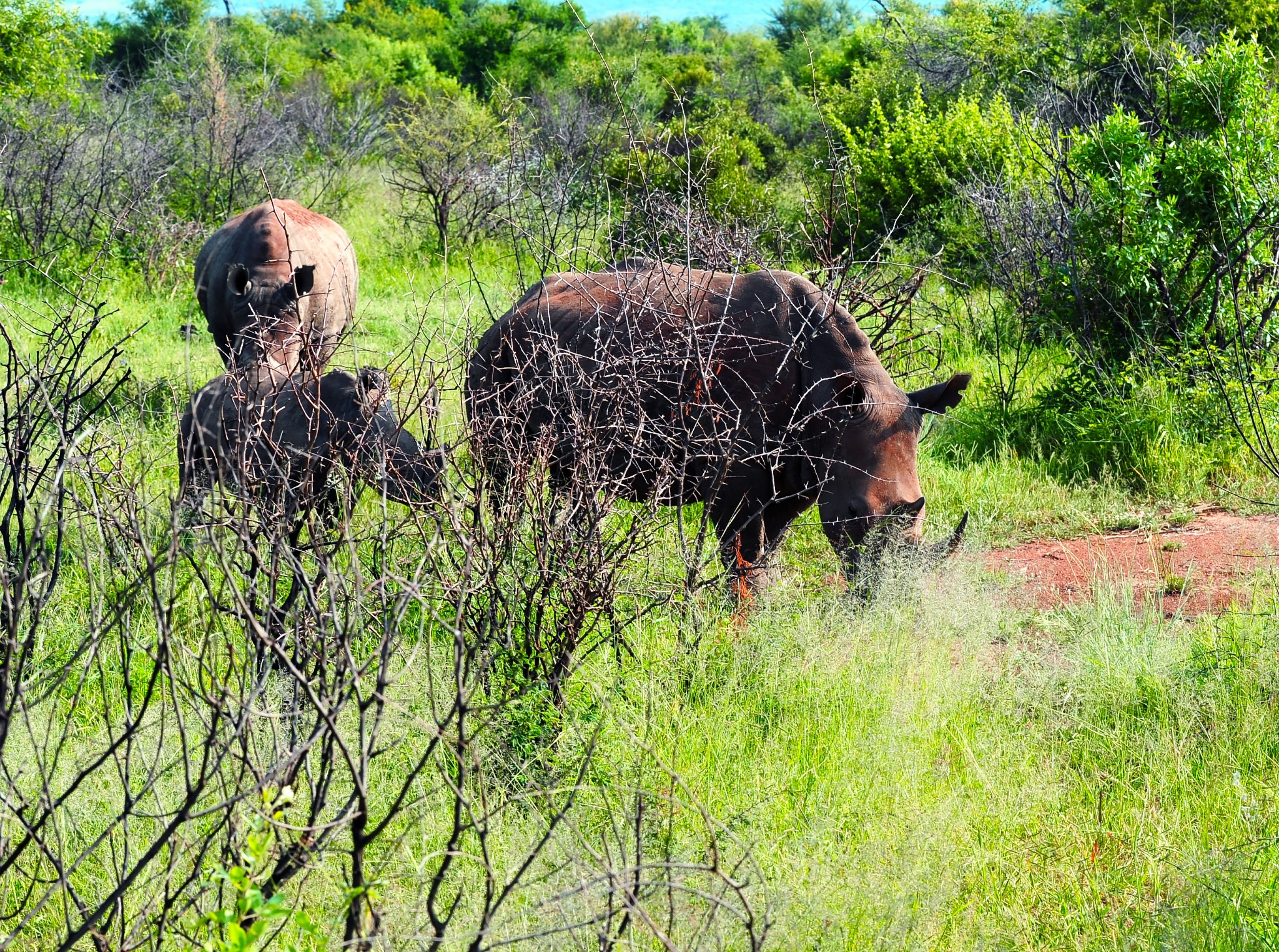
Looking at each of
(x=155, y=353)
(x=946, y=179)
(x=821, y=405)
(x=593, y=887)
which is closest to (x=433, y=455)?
(x=821, y=405)

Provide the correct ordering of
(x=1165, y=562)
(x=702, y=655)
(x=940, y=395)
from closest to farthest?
(x=702, y=655) < (x=940, y=395) < (x=1165, y=562)

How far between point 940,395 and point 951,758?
197 cm

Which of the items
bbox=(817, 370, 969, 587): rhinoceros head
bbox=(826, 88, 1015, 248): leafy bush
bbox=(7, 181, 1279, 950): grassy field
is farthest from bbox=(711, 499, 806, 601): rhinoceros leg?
bbox=(826, 88, 1015, 248): leafy bush

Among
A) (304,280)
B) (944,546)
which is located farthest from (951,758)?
(304,280)

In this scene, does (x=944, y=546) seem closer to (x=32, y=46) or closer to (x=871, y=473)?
(x=871, y=473)

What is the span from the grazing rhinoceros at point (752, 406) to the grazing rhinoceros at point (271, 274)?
9.01 feet

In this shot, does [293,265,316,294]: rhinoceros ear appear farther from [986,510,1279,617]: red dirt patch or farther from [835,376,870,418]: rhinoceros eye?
[986,510,1279,617]: red dirt patch

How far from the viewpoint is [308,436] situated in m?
5.25

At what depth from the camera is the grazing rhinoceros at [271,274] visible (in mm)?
8188

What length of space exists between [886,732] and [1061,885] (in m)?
0.86

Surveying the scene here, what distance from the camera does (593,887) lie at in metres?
2.70

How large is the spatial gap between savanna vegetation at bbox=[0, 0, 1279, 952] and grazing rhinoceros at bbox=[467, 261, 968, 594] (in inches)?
11.8

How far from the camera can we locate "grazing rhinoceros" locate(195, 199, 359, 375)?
8188 millimetres

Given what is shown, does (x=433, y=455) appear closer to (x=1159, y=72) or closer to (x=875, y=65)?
(x=1159, y=72)
